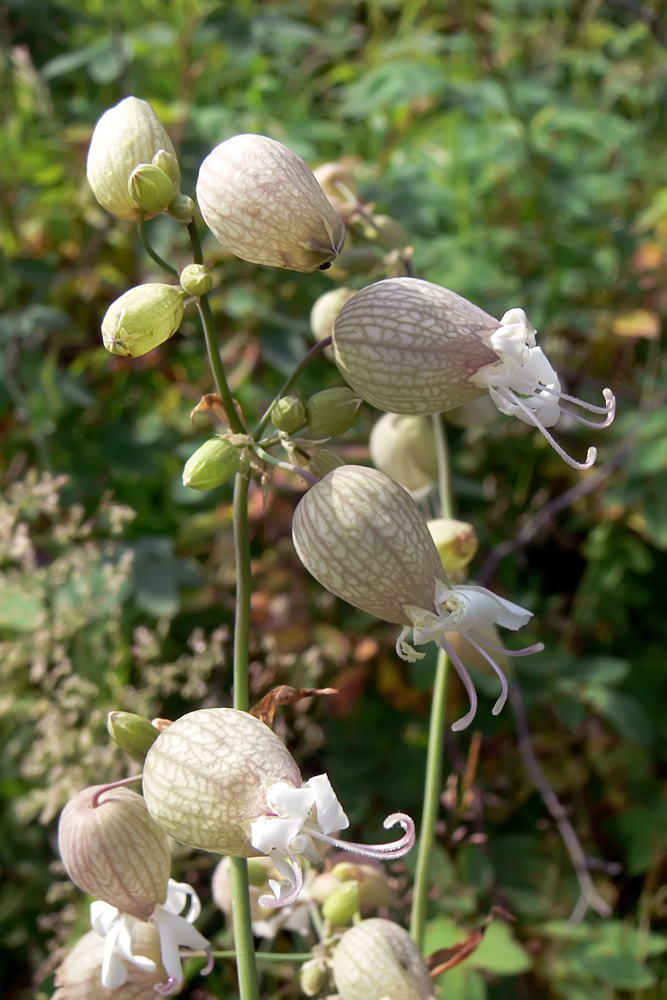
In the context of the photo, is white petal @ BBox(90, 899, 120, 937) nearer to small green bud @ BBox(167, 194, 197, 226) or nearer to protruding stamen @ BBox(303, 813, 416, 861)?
protruding stamen @ BBox(303, 813, 416, 861)

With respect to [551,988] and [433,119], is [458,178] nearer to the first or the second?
[433,119]

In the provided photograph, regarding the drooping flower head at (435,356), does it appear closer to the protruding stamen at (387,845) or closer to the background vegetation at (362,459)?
the protruding stamen at (387,845)

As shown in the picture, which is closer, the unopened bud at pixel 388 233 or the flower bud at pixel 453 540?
the flower bud at pixel 453 540

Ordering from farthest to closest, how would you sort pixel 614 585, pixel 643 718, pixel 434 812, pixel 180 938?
1. pixel 614 585
2. pixel 643 718
3. pixel 434 812
4. pixel 180 938

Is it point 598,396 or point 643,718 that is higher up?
point 598,396

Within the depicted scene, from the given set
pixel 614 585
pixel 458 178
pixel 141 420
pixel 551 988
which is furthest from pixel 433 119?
pixel 551 988

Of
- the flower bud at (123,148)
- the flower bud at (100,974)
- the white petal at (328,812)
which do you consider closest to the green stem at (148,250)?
the flower bud at (123,148)
